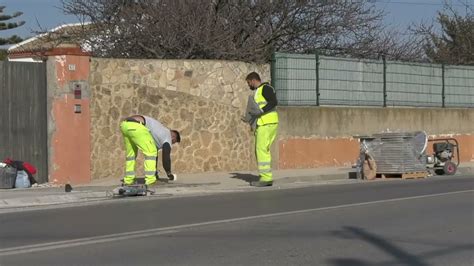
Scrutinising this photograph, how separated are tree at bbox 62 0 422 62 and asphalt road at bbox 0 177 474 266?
22.0 ft

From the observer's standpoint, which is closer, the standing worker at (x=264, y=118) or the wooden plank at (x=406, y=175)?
the standing worker at (x=264, y=118)

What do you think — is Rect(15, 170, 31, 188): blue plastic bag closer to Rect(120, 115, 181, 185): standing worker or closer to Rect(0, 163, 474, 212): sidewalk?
Rect(0, 163, 474, 212): sidewalk

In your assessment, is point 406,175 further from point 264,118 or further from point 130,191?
point 130,191

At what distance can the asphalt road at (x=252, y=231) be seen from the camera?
7520mm

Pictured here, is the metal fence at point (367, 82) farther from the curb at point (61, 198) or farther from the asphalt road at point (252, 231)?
the asphalt road at point (252, 231)

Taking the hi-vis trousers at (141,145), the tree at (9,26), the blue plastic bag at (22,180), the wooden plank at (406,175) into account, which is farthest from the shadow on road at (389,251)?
the tree at (9,26)

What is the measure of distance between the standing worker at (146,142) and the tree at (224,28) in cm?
536

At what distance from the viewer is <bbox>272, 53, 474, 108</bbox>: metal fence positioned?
19.4 metres

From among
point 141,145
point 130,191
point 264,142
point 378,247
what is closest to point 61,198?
point 130,191

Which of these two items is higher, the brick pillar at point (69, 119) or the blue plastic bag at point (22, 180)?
the brick pillar at point (69, 119)

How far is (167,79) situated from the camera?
1694 cm

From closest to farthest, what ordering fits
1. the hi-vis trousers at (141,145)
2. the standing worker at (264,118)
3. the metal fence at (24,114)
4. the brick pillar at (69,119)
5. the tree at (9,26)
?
1. the hi-vis trousers at (141,145)
2. the standing worker at (264,118)
3. the metal fence at (24,114)
4. the brick pillar at (69,119)
5. the tree at (9,26)

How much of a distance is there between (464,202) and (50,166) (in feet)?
27.6

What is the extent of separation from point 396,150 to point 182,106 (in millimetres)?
5258
